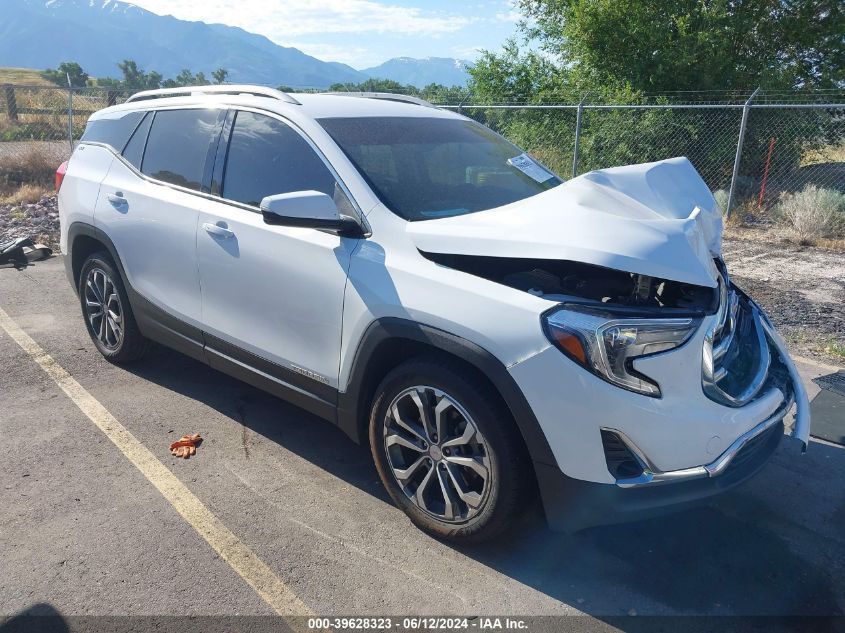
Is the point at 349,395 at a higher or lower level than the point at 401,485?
higher

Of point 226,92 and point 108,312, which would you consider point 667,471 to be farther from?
point 108,312

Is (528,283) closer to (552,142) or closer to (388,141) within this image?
(388,141)

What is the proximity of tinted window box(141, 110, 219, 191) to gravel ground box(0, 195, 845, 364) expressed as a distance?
15.2 feet

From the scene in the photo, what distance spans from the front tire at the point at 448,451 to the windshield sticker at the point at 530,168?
1.68 metres

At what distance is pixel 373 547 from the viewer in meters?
2.95

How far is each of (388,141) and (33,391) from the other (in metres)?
2.96

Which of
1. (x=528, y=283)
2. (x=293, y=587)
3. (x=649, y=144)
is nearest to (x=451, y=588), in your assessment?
(x=293, y=587)

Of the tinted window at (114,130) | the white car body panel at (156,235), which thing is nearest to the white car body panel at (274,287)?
the white car body panel at (156,235)

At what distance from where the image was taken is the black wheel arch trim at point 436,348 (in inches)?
99.4

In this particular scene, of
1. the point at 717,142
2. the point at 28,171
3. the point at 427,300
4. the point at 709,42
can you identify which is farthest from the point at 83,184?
the point at 709,42

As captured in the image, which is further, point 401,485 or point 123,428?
point 123,428

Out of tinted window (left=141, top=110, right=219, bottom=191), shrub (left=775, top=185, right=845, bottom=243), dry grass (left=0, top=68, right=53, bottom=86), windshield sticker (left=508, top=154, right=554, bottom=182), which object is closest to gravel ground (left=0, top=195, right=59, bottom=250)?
tinted window (left=141, top=110, right=219, bottom=191)

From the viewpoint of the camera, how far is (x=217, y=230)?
3.66 metres

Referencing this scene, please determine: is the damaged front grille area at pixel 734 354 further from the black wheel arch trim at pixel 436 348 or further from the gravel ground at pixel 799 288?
the gravel ground at pixel 799 288
